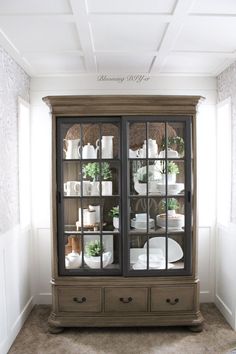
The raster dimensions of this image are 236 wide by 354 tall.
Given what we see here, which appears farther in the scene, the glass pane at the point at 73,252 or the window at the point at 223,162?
the window at the point at 223,162

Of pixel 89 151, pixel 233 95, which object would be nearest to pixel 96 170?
pixel 89 151

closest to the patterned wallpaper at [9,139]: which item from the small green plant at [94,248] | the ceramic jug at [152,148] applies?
the small green plant at [94,248]

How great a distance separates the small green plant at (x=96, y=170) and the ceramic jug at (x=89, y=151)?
62mm

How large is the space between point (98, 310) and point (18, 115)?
1850 mm

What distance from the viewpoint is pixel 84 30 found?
2252mm

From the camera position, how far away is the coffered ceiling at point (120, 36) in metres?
1.93

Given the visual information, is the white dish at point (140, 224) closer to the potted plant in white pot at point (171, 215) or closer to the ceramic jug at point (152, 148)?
the potted plant in white pot at point (171, 215)

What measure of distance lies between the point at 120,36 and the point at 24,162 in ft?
5.02

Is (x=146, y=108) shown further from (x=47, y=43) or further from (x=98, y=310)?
(x=98, y=310)

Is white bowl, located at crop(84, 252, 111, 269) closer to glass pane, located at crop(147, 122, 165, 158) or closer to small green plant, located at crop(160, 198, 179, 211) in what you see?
small green plant, located at crop(160, 198, 179, 211)

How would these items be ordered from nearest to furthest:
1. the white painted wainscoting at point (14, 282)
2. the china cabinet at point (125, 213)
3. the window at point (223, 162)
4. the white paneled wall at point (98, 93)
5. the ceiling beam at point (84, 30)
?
the ceiling beam at point (84, 30), the white painted wainscoting at point (14, 282), the china cabinet at point (125, 213), the window at point (223, 162), the white paneled wall at point (98, 93)

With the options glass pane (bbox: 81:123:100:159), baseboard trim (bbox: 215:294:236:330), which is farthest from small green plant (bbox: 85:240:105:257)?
baseboard trim (bbox: 215:294:236:330)

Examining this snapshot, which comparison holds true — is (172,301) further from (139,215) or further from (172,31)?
(172,31)

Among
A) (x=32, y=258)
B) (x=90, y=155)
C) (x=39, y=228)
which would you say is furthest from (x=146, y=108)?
(x=32, y=258)
